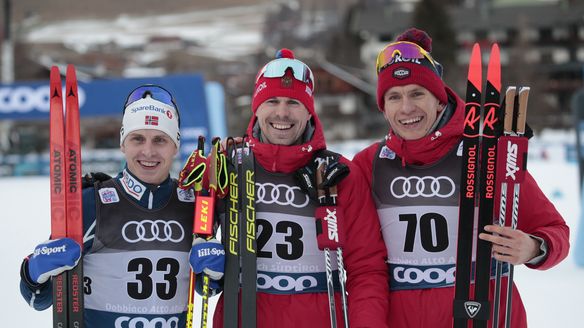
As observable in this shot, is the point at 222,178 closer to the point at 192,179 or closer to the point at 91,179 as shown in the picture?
the point at 192,179

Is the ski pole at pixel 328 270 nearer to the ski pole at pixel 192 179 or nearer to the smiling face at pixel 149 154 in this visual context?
the ski pole at pixel 192 179

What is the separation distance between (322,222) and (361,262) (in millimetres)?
217

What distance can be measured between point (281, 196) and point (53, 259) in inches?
33.3

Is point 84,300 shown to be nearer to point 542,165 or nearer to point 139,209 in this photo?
point 139,209

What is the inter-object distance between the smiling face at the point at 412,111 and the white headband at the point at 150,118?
88 centimetres

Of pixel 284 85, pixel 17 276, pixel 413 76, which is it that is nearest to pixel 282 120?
pixel 284 85

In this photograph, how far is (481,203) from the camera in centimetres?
211

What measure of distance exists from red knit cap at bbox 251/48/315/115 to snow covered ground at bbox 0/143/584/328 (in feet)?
8.77

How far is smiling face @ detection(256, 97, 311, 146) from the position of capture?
90.4 inches

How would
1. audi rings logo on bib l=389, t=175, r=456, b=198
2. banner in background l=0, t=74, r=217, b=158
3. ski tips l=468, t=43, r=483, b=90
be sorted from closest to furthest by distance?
ski tips l=468, t=43, r=483, b=90
audi rings logo on bib l=389, t=175, r=456, b=198
banner in background l=0, t=74, r=217, b=158

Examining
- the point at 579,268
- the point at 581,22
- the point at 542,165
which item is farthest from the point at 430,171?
the point at 581,22

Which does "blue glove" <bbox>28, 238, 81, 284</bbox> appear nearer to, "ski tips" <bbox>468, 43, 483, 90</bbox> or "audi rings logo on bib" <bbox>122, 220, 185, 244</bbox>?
"audi rings logo on bib" <bbox>122, 220, 185, 244</bbox>

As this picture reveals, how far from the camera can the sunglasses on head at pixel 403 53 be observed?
232 centimetres

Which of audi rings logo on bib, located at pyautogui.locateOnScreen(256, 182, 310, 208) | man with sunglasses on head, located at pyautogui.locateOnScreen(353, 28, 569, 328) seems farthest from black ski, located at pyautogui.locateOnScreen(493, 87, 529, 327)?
audi rings logo on bib, located at pyautogui.locateOnScreen(256, 182, 310, 208)
